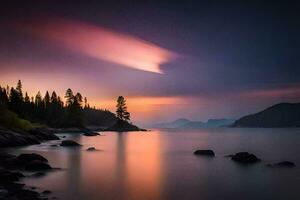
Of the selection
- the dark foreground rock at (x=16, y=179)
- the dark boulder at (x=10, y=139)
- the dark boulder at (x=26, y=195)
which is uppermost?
the dark boulder at (x=10, y=139)

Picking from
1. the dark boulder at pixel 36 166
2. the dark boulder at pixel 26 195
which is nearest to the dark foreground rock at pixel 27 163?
the dark boulder at pixel 36 166

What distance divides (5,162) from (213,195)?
79.2ft

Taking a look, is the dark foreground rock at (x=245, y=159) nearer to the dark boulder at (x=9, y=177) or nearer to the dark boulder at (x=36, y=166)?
the dark boulder at (x=36, y=166)

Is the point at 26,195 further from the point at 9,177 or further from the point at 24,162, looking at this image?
the point at 24,162

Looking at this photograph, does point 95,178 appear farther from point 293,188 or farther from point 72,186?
point 293,188

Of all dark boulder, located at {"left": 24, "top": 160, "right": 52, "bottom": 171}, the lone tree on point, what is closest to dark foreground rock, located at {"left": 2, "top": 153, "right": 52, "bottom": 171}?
dark boulder, located at {"left": 24, "top": 160, "right": 52, "bottom": 171}

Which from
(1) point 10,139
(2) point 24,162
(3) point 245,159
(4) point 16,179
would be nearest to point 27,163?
(2) point 24,162

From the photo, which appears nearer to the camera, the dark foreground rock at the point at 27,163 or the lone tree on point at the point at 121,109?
the dark foreground rock at the point at 27,163

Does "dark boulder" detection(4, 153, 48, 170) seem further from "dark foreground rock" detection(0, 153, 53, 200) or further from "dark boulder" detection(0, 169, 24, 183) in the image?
"dark boulder" detection(0, 169, 24, 183)


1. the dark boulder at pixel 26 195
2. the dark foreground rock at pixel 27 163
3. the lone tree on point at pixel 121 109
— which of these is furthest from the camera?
the lone tree on point at pixel 121 109

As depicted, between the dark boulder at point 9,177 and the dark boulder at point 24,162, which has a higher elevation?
the dark boulder at point 24,162

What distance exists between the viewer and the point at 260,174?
128 feet

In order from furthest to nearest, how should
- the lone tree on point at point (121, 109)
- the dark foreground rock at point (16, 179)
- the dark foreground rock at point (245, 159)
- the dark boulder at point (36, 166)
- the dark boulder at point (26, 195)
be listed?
the lone tree on point at point (121, 109) → the dark foreground rock at point (245, 159) → the dark boulder at point (36, 166) → the dark foreground rock at point (16, 179) → the dark boulder at point (26, 195)

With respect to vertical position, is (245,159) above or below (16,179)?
below
